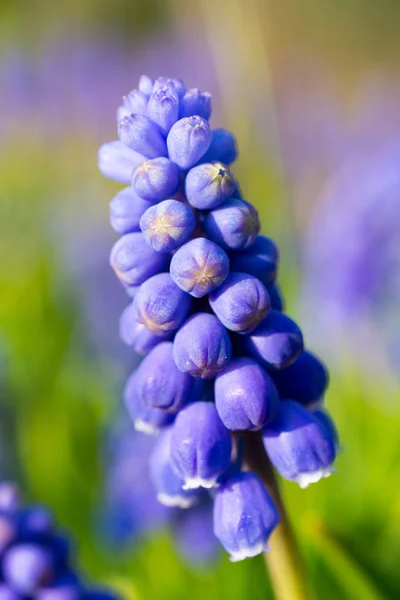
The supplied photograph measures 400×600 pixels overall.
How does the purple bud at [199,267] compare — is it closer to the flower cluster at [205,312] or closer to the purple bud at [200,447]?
the flower cluster at [205,312]

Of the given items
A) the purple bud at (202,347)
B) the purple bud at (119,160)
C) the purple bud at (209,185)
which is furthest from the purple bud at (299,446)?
the purple bud at (119,160)

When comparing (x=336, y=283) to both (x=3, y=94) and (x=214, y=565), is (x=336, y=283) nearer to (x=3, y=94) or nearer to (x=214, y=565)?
(x=214, y=565)

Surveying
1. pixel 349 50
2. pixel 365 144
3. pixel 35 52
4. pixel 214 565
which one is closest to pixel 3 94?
pixel 35 52

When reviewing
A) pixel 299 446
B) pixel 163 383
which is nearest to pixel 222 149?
pixel 163 383

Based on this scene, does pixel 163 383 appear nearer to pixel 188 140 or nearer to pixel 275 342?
pixel 275 342

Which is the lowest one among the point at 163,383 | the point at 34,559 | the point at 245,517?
the point at 34,559

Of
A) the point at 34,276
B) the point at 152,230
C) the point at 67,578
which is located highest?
the point at 152,230
